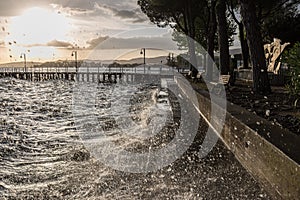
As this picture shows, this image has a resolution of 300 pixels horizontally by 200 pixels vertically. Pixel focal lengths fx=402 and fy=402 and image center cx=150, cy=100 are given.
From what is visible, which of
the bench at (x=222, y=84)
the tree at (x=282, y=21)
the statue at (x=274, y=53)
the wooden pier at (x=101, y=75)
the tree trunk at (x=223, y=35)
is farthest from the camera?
the wooden pier at (x=101, y=75)

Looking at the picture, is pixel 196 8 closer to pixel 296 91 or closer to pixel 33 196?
pixel 296 91

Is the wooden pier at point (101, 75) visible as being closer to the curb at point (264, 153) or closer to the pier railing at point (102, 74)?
the pier railing at point (102, 74)

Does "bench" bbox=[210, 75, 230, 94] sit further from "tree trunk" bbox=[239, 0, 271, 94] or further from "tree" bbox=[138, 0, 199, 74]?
"tree" bbox=[138, 0, 199, 74]

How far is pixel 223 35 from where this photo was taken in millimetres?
20000

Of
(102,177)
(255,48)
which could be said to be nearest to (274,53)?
(255,48)

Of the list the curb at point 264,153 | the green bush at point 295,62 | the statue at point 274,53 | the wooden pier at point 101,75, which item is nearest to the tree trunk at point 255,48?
the curb at point 264,153

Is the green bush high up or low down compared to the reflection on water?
up

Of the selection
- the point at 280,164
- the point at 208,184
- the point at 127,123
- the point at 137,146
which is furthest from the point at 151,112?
the point at 280,164

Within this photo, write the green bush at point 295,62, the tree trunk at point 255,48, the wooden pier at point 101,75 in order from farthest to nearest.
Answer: the wooden pier at point 101,75 < the tree trunk at point 255,48 < the green bush at point 295,62

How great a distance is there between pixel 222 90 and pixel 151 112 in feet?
10.0

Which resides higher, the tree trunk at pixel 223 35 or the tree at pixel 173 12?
the tree at pixel 173 12

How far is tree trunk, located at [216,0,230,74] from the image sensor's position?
64.6 ft

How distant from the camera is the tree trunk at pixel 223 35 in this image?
19.7m

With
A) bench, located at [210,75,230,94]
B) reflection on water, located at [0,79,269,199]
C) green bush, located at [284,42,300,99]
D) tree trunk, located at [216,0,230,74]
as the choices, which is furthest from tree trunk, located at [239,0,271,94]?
green bush, located at [284,42,300,99]
